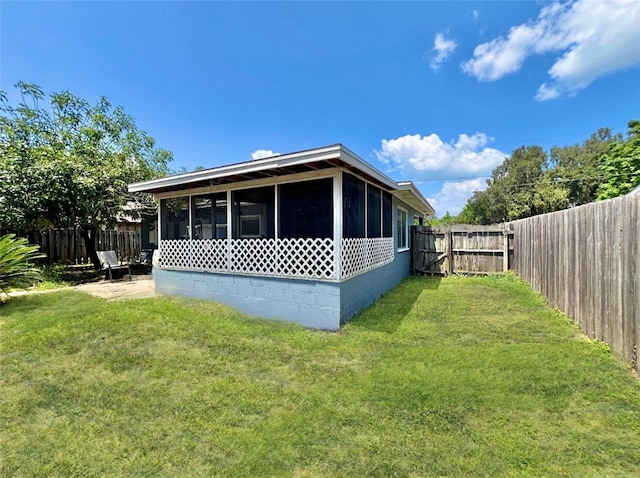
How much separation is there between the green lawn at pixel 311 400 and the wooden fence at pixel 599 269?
1.05 ft

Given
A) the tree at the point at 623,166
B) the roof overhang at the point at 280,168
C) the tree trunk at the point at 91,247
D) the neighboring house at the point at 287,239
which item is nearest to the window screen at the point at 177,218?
the neighboring house at the point at 287,239

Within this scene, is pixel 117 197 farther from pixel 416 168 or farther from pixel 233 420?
pixel 416 168

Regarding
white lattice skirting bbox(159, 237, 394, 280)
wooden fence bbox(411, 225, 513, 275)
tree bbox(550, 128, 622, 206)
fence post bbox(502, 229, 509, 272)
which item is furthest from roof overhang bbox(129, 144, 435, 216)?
tree bbox(550, 128, 622, 206)

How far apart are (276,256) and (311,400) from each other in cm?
317

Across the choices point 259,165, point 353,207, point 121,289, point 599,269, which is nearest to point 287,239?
point 259,165

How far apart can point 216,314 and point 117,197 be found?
25.3 ft

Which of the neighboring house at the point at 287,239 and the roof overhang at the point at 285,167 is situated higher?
the roof overhang at the point at 285,167

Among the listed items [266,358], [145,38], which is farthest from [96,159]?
[266,358]

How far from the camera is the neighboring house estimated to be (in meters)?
5.23

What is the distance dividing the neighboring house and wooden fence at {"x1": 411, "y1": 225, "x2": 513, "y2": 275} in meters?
3.45

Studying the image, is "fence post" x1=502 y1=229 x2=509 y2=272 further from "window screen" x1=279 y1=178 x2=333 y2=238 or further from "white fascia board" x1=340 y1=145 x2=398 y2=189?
"window screen" x1=279 y1=178 x2=333 y2=238

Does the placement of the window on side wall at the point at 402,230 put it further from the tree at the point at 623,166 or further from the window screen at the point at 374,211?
the tree at the point at 623,166

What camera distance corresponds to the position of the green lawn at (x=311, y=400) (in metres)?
2.11

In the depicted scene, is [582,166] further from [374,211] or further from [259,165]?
[259,165]
